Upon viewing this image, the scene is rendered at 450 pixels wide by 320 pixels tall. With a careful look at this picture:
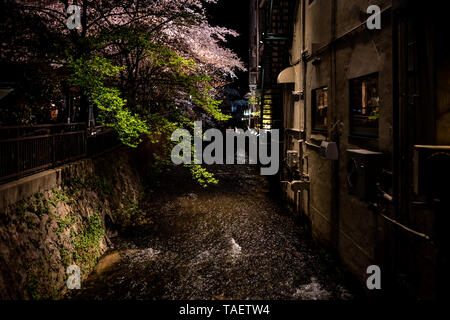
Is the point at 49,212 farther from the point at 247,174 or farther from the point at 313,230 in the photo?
the point at 247,174

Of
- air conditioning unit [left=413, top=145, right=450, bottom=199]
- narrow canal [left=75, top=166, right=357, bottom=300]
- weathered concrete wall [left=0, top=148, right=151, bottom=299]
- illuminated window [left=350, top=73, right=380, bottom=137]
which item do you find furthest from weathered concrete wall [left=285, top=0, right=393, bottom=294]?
weathered concrete wall [left=0, top=148, right=151, bottom=299]

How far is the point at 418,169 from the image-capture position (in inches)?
180

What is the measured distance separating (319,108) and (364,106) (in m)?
3.74

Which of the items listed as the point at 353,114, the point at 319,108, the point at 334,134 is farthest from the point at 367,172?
the point at 319,108

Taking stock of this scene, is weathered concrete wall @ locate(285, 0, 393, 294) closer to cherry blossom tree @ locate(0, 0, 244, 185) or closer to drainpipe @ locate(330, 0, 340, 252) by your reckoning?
drainpipe @ locate(330, 0, 340, 252)

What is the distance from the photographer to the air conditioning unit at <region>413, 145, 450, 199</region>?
4.34 meters

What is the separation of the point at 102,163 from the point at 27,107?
12.2 ft

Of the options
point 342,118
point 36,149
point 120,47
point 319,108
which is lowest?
point 36,149

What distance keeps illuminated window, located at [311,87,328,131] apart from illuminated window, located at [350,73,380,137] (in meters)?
2.33

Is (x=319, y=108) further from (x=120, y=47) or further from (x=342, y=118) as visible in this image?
(x=120, y=47)

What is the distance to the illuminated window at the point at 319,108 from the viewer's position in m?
10.7

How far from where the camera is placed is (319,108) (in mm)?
11305

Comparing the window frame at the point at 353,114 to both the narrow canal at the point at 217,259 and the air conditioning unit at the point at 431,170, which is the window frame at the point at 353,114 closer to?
the air conditioning unit at the point at 431,170
